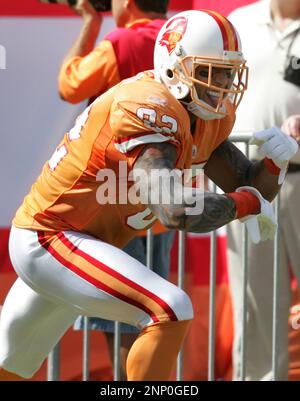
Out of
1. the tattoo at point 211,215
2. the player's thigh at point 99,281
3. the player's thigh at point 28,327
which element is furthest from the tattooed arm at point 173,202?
the player's thigh at point 28,327

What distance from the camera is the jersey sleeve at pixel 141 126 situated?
14.7 feet

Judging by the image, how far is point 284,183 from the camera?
5984mm

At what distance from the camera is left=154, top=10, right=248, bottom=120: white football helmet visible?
15.3 ft

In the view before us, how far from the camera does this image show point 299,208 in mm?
6055

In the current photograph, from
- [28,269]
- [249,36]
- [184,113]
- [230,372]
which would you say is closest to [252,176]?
[184,113]

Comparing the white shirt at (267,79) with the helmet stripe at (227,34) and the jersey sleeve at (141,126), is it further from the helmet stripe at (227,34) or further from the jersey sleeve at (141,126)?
the jersey sleeve at (141,126)

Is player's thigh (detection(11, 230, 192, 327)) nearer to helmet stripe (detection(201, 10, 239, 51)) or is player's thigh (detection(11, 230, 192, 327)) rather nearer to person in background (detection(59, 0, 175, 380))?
helmet stripe (detection(201, 10, 239, 51))

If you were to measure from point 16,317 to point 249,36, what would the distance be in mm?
1859

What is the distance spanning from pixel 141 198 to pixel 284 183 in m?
1.55

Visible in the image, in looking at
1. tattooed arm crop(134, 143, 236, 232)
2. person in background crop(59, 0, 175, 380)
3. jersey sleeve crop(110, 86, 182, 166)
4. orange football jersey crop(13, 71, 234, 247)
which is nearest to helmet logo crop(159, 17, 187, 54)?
orange football jersey crop(13, 71, 234, 247)

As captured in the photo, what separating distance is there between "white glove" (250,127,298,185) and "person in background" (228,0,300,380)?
1.01 metres

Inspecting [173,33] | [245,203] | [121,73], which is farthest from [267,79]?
[245,203]

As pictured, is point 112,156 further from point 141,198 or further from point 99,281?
point 99,281

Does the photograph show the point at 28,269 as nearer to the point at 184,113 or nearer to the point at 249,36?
the point at 184,113
